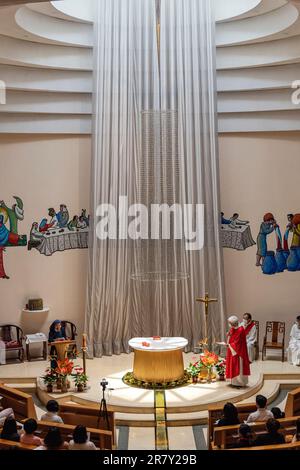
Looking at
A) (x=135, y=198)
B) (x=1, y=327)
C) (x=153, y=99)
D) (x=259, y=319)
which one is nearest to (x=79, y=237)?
(x=135, y=198)

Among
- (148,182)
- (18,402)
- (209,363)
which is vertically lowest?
(18,402)

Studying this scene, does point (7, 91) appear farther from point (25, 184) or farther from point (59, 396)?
point (59, 396)

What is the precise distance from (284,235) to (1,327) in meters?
6.72

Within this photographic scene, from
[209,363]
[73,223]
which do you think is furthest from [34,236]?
[209,363]

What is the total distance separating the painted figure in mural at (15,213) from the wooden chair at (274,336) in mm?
6099

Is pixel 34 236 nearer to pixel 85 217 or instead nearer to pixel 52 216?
pixel 52 216

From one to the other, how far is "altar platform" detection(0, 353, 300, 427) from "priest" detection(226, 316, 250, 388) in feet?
0.77

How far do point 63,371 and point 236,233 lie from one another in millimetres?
5308

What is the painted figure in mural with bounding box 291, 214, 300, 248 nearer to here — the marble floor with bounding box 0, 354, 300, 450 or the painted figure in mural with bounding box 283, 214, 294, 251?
the painted figure in mural with bounding box 283, 214, 294, 251

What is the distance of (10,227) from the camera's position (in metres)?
14.1

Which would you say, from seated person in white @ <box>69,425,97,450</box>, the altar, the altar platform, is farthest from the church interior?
seated person in white @ <box>69,425,97,450</box>

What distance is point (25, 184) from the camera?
14.2 m

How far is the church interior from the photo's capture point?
1364 centimetres

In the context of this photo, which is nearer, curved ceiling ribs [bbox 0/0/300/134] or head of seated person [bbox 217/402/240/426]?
head of seated person [bbox 217/402/240/426]
